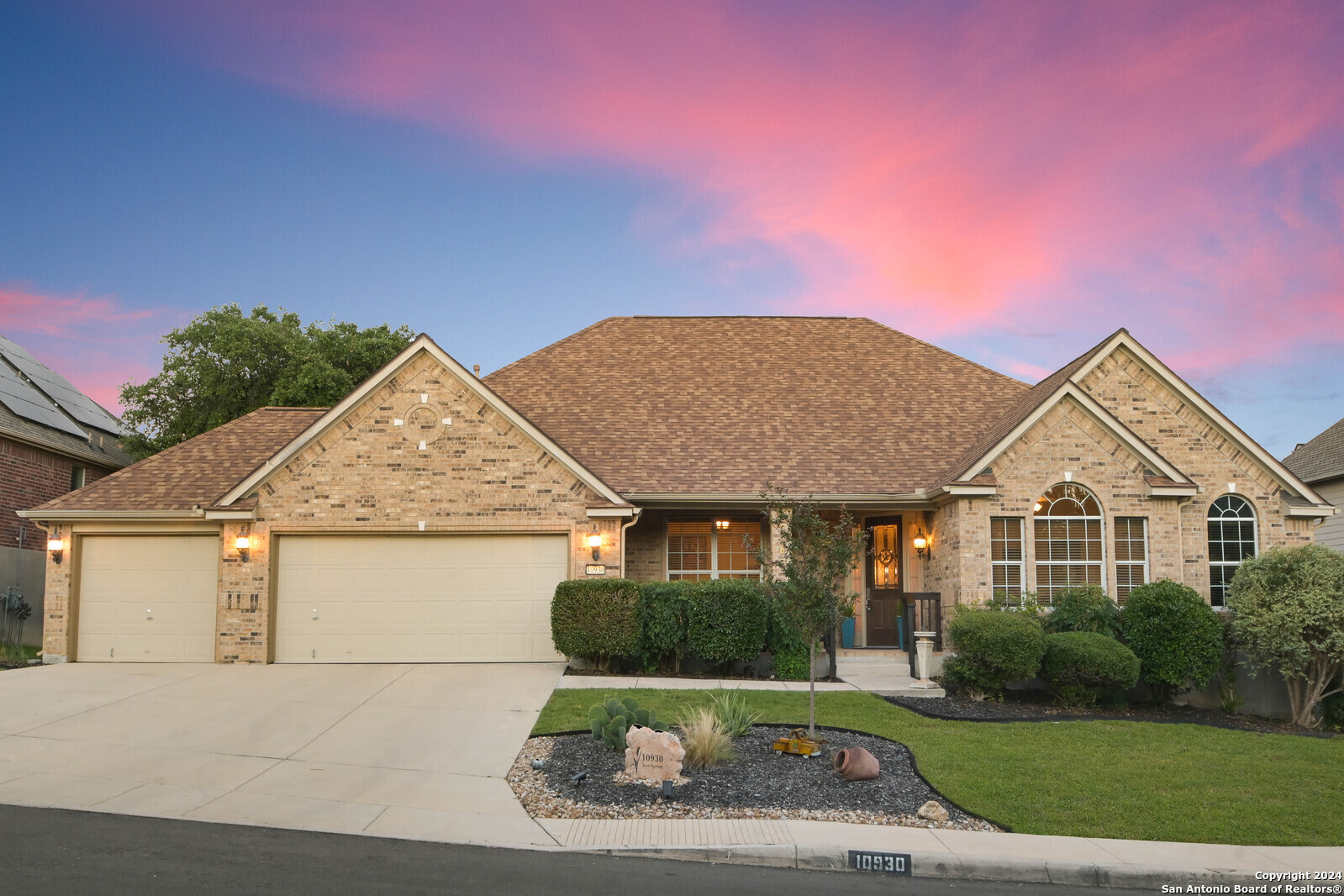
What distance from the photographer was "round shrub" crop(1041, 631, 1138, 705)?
43.7 feet

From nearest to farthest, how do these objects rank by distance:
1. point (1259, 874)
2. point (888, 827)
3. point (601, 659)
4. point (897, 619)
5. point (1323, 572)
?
point (1259, 874) < point (888, 827) < point (1323, 572) < point (601, 659) < point (897, 619)

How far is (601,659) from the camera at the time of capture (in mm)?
15148

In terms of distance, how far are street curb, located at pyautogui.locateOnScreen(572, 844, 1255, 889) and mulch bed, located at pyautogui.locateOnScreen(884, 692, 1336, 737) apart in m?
4.93

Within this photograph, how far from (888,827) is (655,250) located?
17.0 meters

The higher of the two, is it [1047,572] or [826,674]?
[1047,572]

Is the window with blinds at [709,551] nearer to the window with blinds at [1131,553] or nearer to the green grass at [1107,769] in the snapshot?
the green grass at [1107,769]

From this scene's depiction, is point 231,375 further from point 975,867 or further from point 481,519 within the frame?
point 975,867

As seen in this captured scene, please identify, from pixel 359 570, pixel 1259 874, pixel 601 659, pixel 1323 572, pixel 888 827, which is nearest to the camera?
pixel 1259 874

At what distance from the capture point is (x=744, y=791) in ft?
28.3

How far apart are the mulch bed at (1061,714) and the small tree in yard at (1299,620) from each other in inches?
26.0

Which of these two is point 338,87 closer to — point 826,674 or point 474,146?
point 474,146

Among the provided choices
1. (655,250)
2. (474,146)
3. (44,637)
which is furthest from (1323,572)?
(44,637)

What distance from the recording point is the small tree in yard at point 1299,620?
43.9 ft

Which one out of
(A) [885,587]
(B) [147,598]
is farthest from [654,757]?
(B) [147,598]
